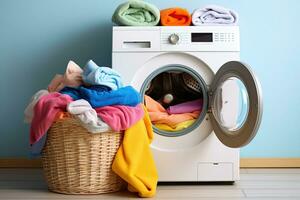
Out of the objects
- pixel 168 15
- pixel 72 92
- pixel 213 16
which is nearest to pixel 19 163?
pixel 72 92

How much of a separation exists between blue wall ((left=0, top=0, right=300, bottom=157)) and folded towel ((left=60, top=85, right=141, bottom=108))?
28.0 inches

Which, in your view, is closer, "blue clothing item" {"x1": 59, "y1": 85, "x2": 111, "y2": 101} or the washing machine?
"blue clothing item" {"x1": 59, "y1": 85, "x2": 111, "y2": 101}

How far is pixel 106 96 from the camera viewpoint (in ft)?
6.57

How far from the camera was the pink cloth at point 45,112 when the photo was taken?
1.96 meters

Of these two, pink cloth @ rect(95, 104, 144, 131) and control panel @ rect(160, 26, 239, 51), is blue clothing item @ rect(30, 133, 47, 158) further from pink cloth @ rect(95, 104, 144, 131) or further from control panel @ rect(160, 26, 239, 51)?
control panel @ rect(160, 26, 239, 51)

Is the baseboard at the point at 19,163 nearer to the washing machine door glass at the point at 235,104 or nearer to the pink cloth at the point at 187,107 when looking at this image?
the pink cloth at the point at 187,107

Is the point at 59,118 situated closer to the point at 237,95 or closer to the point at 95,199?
the point at 95,199

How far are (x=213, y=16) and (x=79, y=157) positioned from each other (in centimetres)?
98

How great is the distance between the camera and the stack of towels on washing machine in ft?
6.39

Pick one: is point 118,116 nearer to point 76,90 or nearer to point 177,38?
point 76,90

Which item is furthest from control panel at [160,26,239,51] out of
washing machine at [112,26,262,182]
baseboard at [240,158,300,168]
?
baseboard at [240,158,300,168]

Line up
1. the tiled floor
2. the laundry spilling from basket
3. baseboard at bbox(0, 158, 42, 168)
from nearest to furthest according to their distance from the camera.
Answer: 1. the tiled floor
2. the laundry spilling from basket
3. baseboard at bbox(0, 158, 42, 168)

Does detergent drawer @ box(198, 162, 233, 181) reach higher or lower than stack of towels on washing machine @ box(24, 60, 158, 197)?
lower

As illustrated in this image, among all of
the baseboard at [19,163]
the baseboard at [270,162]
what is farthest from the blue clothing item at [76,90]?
the baseboard at [270,162]
